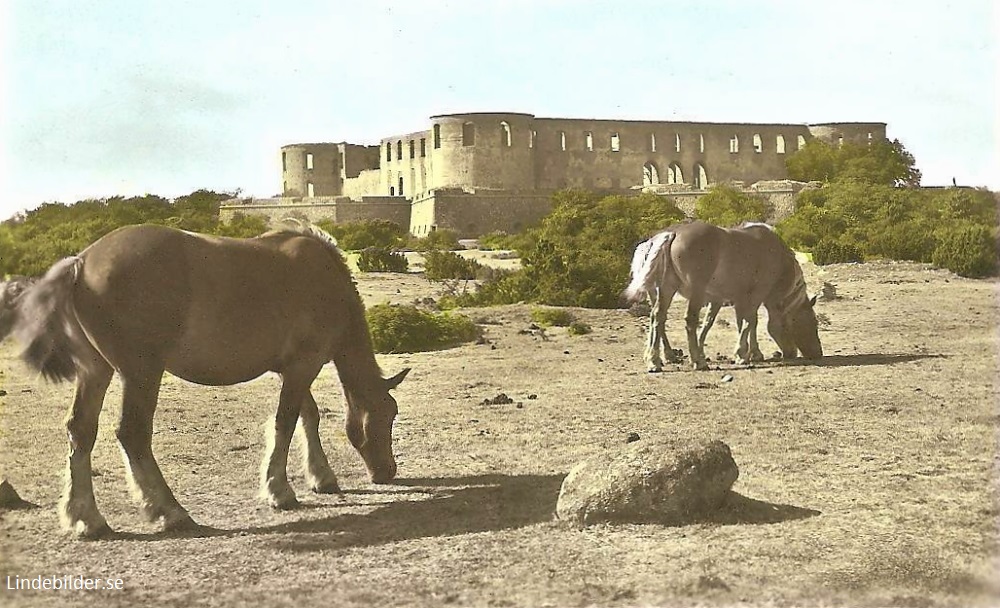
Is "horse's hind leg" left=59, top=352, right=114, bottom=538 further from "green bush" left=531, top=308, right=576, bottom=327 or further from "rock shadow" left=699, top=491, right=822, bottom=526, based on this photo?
"green bush" left=531, top=308, right=576, bottom=327

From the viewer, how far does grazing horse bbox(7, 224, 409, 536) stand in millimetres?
5008

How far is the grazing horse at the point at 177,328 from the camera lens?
5008 millimetres

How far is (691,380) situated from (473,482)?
3354mm

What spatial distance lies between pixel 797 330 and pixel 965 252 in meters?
1.85

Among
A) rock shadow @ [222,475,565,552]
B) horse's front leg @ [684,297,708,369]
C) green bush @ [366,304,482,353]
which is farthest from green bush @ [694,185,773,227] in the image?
rock shadow @ [222,475,565,552]

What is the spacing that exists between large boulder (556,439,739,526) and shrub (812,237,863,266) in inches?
257

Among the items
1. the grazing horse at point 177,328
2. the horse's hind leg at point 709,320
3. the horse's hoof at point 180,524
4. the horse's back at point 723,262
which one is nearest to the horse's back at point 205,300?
the grazing horse at point 177,328

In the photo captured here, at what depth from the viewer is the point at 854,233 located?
1160 centimetres

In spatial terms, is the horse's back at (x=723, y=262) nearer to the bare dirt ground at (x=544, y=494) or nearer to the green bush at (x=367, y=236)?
the bare dirt ground at (x=544, y=494)

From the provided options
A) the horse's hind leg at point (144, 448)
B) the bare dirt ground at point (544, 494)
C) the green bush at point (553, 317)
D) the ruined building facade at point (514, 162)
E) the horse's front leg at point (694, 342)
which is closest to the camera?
the bare dirt ground at point (544, 494)

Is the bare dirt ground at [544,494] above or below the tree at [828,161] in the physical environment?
below

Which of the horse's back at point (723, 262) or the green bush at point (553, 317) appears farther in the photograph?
the green bush at point (553, 317)

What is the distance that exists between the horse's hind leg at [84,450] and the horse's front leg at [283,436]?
0.88 metres

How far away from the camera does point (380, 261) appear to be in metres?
11.4
